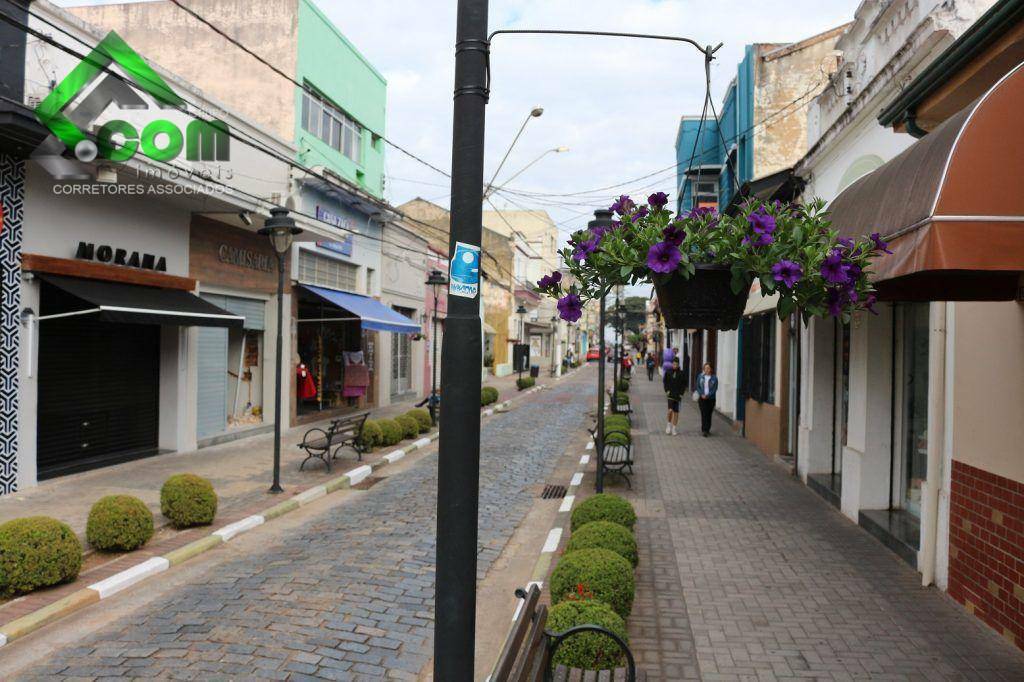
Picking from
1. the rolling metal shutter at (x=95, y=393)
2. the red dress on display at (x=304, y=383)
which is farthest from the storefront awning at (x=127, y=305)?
the red dress on display at (x=304, y=383)

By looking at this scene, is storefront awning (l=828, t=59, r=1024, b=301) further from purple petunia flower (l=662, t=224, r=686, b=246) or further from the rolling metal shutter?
the rolling metal shutter

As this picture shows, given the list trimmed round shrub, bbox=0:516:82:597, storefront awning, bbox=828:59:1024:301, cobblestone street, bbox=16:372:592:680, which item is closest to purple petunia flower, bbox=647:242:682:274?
storefront awning, bbox=828:59:1024:301

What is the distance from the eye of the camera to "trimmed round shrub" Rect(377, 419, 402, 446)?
14.8 meters

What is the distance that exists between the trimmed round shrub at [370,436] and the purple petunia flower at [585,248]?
10601 mm

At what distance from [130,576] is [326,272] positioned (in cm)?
1347

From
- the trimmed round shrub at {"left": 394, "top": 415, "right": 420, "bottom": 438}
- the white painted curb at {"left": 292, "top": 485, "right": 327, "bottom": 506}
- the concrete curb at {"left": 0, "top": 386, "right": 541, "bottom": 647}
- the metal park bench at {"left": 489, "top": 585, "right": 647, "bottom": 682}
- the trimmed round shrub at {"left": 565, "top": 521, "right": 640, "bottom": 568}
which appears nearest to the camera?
the metal park bench at {"left": 489, "top": 585, "right": 647, "bottom": 682}

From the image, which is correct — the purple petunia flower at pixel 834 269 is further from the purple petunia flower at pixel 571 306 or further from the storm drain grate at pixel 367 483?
the storm drain grate at pixel 367 483

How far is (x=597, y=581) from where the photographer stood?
506 cm

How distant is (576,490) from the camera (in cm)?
1116

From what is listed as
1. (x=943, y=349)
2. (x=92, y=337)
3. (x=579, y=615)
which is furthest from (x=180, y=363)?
(x=943, y=349)

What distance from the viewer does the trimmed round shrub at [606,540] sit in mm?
6082

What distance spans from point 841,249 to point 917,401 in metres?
5.57

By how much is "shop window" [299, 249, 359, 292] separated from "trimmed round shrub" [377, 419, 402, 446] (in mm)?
4961

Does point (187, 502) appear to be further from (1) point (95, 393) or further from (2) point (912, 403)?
(2) point (912, 403)
